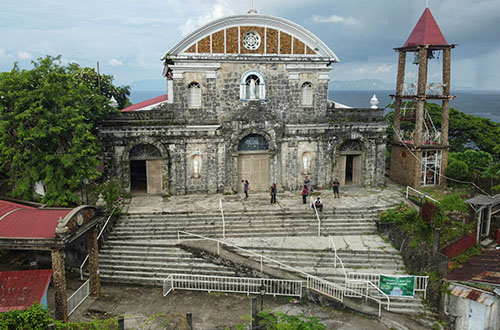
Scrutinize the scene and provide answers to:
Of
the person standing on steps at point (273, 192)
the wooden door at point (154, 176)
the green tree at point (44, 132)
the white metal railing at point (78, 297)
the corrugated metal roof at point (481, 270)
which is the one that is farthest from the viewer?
the wooden door at point (154, 176)

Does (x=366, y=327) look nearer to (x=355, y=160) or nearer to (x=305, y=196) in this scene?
(x=305, y=196)

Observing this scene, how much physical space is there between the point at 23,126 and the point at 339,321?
45.8 ft

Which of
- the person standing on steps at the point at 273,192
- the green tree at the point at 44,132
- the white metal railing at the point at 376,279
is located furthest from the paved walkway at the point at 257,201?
the white metal railing at the point at 376,279

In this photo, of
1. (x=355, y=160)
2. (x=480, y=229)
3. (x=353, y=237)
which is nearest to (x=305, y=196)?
(x=353, y=237)

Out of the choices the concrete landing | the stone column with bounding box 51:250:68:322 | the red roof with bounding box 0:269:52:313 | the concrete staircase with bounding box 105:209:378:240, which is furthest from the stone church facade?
the stone column with bounding box 51:250:68:322

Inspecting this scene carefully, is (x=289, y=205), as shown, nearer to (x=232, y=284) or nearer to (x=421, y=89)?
(x=232, y=284)

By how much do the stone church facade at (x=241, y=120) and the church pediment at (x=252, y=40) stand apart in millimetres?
53

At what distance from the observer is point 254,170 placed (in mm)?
23906

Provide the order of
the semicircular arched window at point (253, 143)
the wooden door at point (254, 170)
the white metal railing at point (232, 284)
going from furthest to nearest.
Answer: the wooden door at point (254, 170)
the semicircular arched window at point (253, 143)
the white metal railing at point (232, 284)

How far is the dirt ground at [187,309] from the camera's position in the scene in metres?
13.2

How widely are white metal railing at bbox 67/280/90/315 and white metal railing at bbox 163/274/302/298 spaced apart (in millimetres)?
2751

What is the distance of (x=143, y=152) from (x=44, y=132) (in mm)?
7010

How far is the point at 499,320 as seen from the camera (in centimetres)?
1291

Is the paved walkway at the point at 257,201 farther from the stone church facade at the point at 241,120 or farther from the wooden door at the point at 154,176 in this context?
the stone church facade at the point at 241,120
